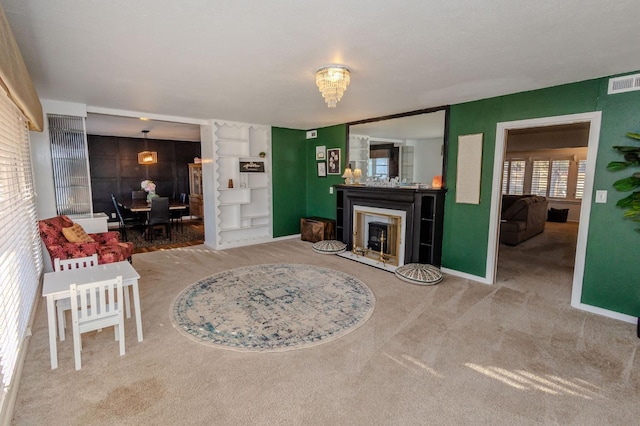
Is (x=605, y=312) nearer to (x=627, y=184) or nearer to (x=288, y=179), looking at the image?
(x=627, y=184)

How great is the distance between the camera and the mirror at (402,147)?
14.5 feet

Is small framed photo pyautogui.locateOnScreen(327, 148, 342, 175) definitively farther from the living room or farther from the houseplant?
the houseplant

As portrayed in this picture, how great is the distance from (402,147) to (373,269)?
198 cm

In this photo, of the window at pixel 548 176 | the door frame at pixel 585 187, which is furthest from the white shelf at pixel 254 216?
the window at pixel 548 176

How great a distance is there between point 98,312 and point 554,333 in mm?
3889

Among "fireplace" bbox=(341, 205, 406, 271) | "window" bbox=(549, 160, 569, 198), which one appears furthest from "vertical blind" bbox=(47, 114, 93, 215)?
"window" bbox=(549, 160, 569, 198)

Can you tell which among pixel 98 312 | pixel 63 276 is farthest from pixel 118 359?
pixel 63 276

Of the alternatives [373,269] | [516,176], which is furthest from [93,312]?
[516,176]

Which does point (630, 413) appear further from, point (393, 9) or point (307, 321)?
point (393, 9)

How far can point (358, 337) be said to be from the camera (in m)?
2.66

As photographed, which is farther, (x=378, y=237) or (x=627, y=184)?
(x=378, y=237)

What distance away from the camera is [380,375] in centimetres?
217

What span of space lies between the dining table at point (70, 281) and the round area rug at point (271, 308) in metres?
0.63

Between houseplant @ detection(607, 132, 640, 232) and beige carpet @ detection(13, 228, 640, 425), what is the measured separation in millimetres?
1105
